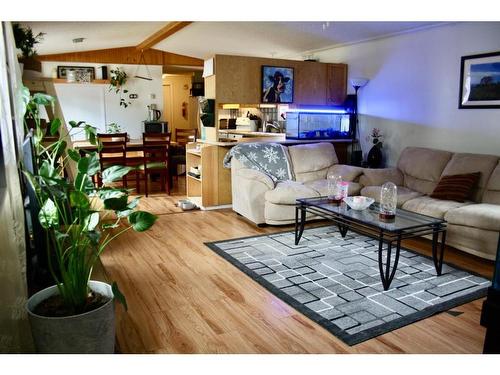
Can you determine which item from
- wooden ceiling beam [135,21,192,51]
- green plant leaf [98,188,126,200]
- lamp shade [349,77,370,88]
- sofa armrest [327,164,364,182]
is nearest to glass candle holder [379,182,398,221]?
sofa armrest [327,164,364,182]

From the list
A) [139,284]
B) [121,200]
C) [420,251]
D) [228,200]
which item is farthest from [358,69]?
[121,200]

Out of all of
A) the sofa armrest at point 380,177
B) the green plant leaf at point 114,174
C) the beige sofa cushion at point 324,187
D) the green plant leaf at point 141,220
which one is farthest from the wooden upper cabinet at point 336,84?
the green plant leaf at point 141,220

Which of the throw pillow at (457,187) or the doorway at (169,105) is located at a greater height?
the doorway at (169,105)

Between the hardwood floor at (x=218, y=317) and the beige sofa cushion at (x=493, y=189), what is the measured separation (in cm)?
67

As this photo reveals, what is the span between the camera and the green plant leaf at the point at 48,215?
1875 mm

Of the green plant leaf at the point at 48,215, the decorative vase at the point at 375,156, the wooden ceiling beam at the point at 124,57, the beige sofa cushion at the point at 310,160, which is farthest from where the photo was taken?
the wooden ceiling beam at the point at 124,57

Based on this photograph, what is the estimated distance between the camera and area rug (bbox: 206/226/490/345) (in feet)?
8.41

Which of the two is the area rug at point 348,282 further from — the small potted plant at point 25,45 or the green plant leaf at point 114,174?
the small potted plant at point 25,45

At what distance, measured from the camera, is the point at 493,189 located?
13.0 feet

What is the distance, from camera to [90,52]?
8.23 metres

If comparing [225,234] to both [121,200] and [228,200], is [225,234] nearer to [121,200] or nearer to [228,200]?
[228,200]

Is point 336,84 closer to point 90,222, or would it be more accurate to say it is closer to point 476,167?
point 476,167

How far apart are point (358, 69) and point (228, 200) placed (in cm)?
271

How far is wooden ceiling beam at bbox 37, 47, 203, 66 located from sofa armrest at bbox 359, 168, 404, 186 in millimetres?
5571
